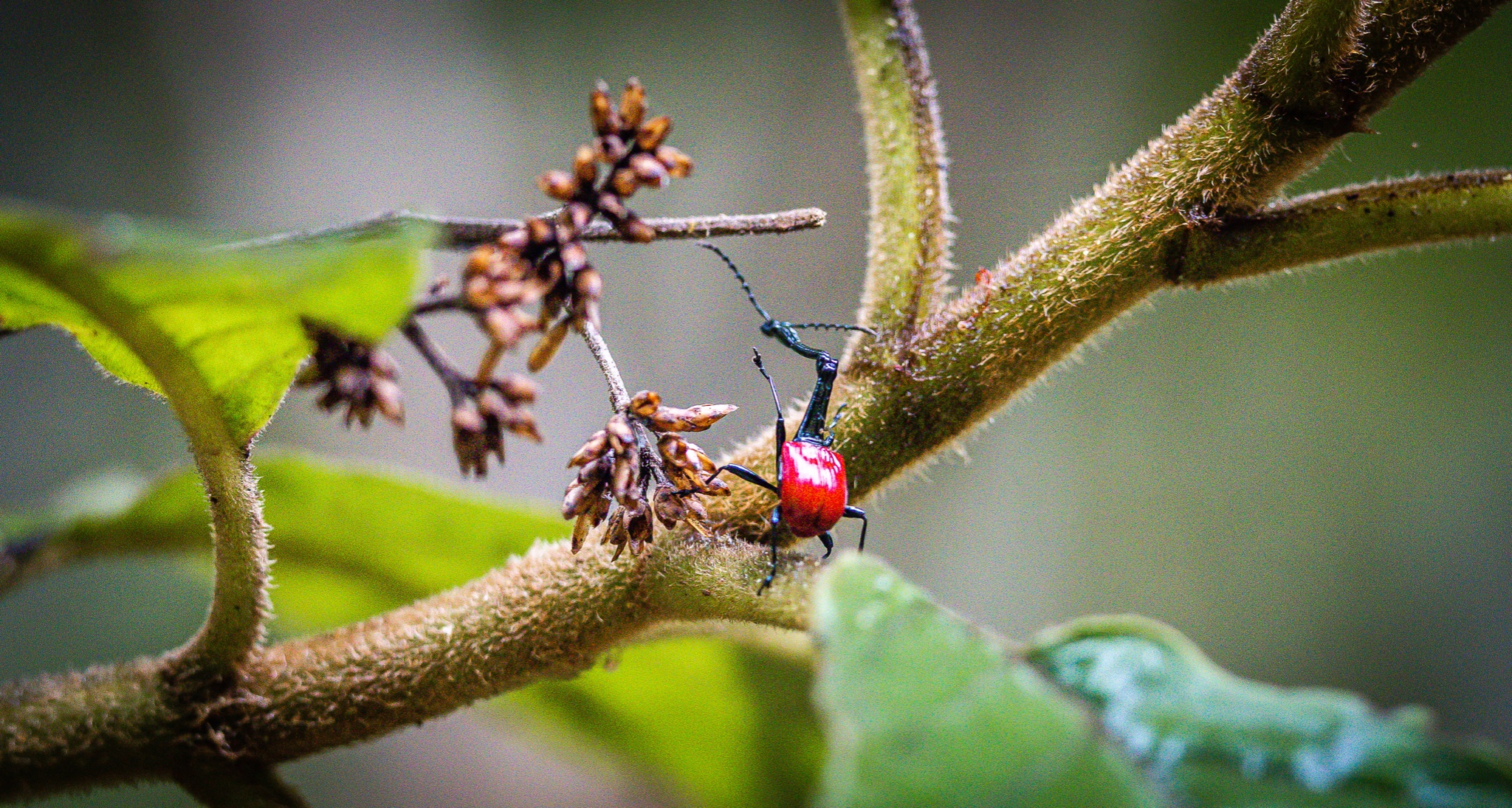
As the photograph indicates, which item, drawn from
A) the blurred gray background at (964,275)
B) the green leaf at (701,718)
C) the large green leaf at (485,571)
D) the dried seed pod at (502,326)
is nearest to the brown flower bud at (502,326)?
the dried seed pod at (502,326)

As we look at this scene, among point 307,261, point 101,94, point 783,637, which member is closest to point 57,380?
point 101,94

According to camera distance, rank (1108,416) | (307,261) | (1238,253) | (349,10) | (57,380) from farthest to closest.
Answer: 1. (1108,416)
2. (349,10)
3. (57,380)
4. (1238,253)
5. (307,261)

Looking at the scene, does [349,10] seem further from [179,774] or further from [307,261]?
[307,261]

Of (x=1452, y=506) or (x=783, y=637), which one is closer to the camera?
(x=783, y=637)

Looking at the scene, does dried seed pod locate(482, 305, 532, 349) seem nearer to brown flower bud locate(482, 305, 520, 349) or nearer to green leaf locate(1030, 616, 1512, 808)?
brown flower bud locate(482, 305, 520, 349)

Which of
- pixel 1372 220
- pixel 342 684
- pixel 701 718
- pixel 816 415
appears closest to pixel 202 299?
pixel 342 684

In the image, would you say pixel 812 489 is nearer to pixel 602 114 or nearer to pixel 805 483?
pixel 805 483

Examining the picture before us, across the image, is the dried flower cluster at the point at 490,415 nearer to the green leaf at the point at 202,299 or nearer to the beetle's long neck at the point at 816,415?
the green leaf at the point at 202,299
